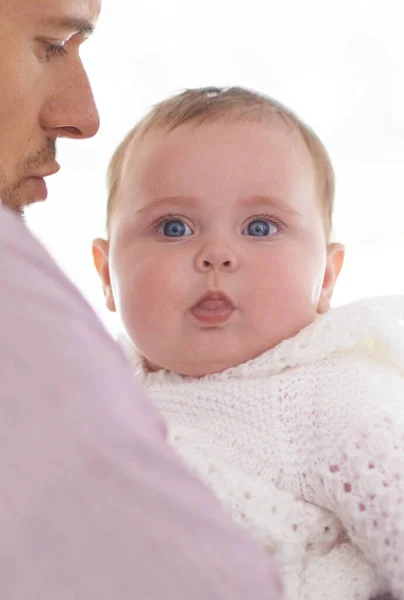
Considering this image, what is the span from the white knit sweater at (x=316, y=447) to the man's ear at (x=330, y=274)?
0.19 meters

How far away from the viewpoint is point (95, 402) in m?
0.48

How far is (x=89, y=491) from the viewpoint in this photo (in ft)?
1.50

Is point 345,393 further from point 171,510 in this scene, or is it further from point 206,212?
point 171,510

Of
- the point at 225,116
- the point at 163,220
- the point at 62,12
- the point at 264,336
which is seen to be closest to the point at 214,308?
the point at 264,336

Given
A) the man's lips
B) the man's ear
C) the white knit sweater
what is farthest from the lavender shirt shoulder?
the man's ear

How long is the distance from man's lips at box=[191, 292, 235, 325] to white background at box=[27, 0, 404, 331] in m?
1.42

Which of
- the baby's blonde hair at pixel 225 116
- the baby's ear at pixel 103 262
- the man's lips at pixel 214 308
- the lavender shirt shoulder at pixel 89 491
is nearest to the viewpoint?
the lavender shirt shoulder at pixel 89 491

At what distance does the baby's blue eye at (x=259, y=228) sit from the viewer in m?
1.28

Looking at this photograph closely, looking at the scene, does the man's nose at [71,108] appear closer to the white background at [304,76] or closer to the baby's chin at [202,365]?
the baby's chin at [202,365]

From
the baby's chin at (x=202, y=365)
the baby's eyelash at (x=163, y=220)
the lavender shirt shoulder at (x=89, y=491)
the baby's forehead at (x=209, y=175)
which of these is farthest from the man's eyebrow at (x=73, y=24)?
the lavender shirt shoulder at (x=89, y=491)

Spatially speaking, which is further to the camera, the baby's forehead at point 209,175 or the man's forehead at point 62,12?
the man's forehead at point 62,12

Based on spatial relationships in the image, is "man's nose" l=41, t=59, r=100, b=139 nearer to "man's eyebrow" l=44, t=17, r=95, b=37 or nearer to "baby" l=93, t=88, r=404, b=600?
→ "man's eyebrow" l=44, t=17, r=95, b=37

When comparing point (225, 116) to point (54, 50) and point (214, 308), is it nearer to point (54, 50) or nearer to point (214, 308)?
point (214, 308)

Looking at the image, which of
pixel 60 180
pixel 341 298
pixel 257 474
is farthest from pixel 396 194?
pixel 257 474
